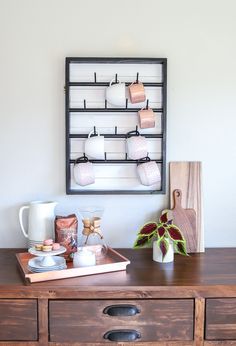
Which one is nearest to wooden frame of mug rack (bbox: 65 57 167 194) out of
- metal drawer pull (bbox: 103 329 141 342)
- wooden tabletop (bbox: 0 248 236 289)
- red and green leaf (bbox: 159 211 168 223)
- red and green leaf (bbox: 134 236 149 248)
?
red and green leaf (bbox: 159 211 168 223)

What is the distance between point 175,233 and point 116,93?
70cm

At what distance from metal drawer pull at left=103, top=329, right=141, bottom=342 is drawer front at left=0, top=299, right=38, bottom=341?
0.89ft

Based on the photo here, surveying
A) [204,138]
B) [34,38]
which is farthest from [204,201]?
[34,38]

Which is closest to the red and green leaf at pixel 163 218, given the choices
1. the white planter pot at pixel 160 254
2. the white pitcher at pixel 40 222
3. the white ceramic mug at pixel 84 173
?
the white planter pot at pixel 160 254

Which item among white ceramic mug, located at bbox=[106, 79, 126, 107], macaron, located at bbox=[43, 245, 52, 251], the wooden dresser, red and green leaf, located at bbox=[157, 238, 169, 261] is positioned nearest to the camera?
the wooden dresser

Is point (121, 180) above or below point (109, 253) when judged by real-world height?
above

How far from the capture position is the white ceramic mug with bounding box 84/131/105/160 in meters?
1.75

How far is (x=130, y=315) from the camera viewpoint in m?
1.38

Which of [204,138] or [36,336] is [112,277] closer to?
[36,336]

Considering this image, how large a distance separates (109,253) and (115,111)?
670mm

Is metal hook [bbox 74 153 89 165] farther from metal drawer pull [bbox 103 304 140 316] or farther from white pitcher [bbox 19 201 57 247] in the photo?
metal drawer pull [bbox 103 304 140 316]

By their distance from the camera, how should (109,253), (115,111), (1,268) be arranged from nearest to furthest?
1. (1,268)
2. (109,253)
3. (115,111)

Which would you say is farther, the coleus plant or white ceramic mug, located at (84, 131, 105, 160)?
white ceramic mug, located at (84, 131, 105, 160)

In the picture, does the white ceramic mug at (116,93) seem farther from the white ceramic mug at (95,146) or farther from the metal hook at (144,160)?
the metal hook at (144,160)
